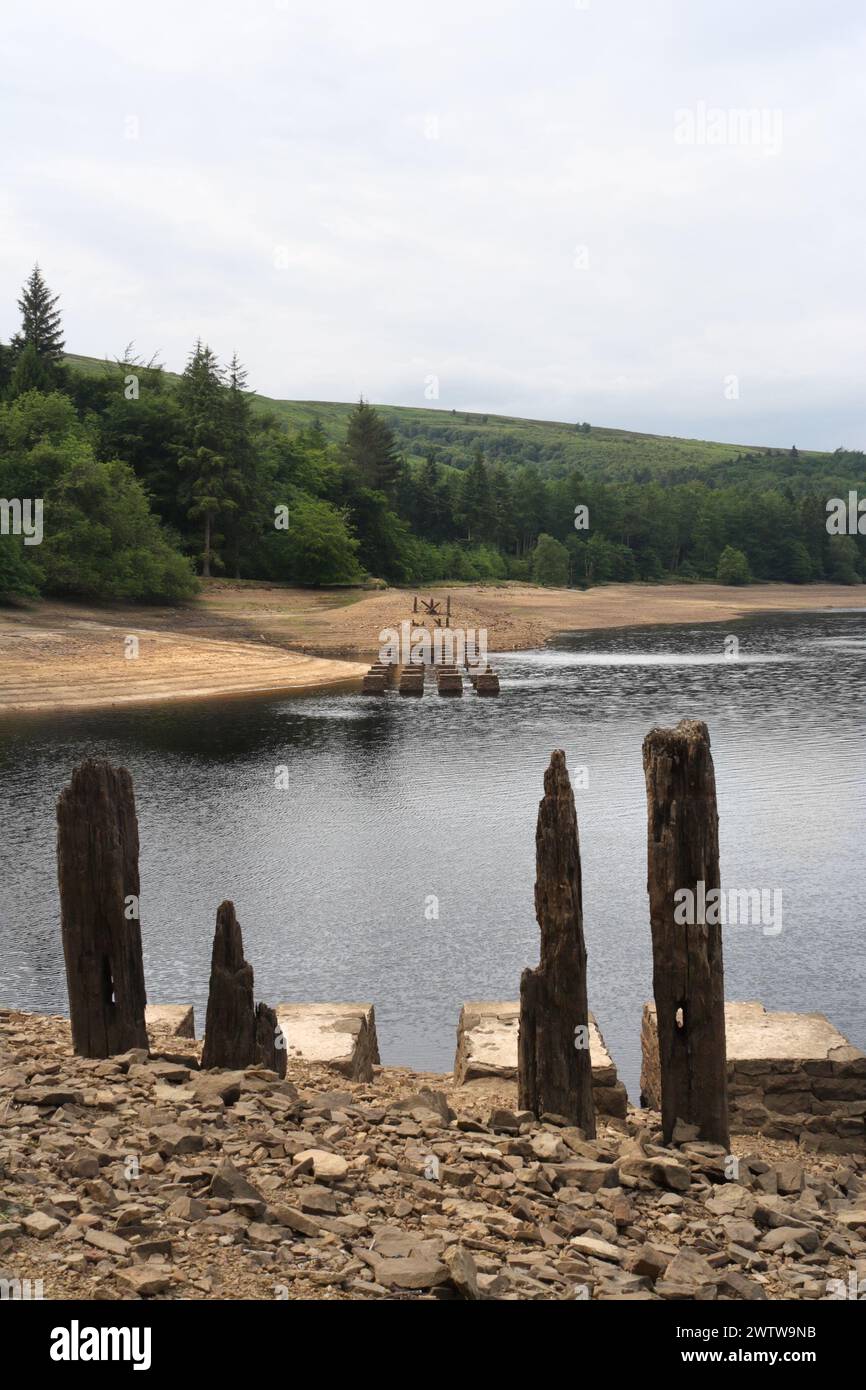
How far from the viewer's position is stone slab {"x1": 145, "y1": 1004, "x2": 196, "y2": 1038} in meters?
12.8

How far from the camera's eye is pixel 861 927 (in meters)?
19.8

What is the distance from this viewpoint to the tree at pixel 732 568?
489 feet

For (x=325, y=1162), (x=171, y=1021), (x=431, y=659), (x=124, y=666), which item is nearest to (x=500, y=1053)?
(x=171, y=1021)

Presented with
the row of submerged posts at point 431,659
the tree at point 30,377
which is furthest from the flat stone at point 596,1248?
the tree at point 30,377

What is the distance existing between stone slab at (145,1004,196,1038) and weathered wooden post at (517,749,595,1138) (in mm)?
4246

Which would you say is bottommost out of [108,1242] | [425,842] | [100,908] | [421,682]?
[425,842]

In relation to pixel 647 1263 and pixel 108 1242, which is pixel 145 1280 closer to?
pixel 108 1242

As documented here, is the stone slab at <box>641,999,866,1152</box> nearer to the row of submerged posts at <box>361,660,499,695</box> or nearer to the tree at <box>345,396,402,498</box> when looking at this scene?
the row of submerged posts at <box>361,660,499,695</box>

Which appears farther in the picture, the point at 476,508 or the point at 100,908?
the point at 476,508

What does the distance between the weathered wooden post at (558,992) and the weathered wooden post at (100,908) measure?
3254 mm

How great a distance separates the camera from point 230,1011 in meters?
10.5

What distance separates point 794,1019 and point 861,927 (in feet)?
25.2

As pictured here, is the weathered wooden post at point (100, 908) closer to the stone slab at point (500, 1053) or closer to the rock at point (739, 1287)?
the stone slab at point (500, 1053)

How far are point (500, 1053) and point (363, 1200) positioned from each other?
14.0 ft
